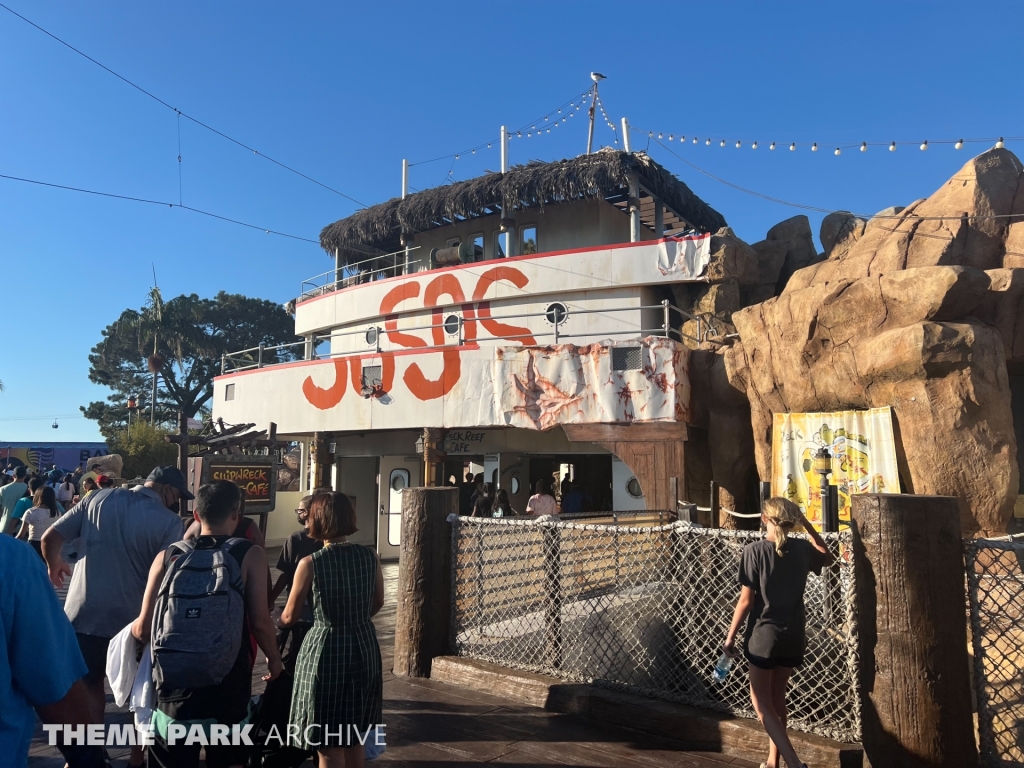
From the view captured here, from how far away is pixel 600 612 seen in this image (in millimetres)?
5590

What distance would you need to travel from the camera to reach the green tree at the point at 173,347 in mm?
42469

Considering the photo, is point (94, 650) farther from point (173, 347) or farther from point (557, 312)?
point (173, 347)

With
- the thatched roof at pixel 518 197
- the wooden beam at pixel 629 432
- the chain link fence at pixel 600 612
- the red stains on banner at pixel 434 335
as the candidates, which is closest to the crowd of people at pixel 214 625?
the chain link fence at pixel 600 612

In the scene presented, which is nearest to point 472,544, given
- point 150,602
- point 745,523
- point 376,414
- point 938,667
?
point 150,602

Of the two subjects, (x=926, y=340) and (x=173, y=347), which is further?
(x=173, y=347)

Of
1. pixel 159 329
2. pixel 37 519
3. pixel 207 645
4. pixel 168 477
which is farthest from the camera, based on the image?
pixel 159 329

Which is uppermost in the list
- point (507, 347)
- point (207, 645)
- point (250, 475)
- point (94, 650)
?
point (507, 347)

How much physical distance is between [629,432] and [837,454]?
3521 mm

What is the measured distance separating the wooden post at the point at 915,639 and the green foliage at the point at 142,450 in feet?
98.3

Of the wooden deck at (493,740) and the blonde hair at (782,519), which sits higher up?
the blonde hair at (782,519)

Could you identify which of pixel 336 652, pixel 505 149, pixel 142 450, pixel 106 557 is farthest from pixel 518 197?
pixel 142 450

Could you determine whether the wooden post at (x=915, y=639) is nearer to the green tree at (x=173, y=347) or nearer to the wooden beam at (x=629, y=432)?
the wooden beam at (x=629, y=432)

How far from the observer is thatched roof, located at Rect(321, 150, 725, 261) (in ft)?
57.0

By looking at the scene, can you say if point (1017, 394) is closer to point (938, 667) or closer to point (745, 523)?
point (745, 523)
